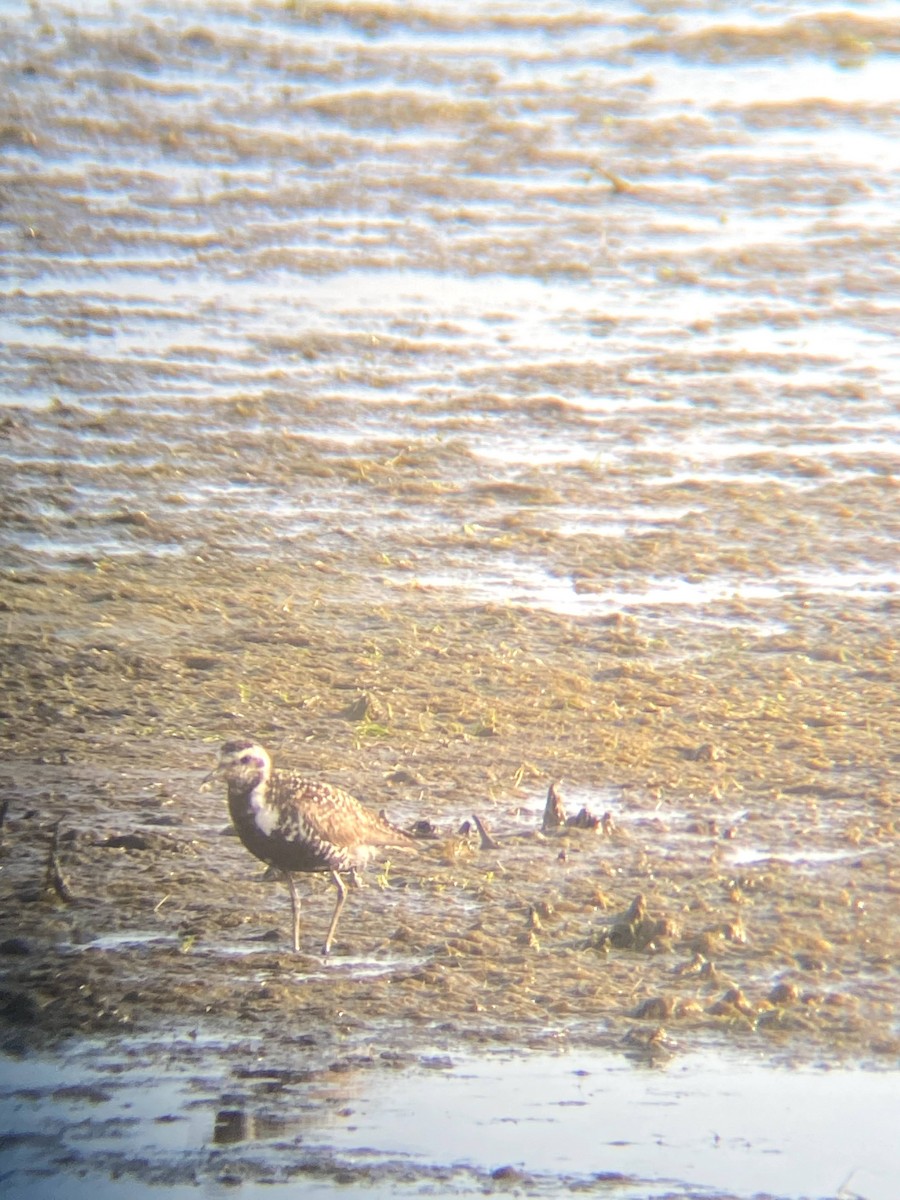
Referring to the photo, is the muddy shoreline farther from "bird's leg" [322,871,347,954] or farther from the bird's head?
the bird's head

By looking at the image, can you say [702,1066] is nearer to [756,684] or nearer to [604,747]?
[604,747]

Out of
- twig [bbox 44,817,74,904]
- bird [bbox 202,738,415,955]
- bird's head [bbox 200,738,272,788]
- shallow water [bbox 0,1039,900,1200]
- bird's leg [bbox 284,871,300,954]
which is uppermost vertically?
bird's head [bbox 200,738,272,788]

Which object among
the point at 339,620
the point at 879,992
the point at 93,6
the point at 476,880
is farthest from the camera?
the point at 93,6

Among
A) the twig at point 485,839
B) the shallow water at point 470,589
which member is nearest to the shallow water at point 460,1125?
the shallow water at point 470,589

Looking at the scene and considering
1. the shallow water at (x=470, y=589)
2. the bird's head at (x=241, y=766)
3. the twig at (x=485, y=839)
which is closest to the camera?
the shallow water at (x=470, y=589)

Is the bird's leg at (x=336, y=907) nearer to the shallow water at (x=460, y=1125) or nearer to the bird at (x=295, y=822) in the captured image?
the bird at (x=295, y=822)

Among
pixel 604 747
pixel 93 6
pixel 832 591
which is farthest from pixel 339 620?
pixel 93 6

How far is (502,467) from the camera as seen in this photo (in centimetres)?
1127

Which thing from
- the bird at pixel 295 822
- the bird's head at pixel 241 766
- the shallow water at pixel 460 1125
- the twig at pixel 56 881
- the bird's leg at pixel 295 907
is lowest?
the shallow water at pixel 460 1125

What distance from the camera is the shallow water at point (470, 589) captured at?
18.9 feet

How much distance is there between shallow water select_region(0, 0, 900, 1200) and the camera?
18.9ft

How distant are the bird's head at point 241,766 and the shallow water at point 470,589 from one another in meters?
0.38

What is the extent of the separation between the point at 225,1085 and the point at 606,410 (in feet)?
24.3

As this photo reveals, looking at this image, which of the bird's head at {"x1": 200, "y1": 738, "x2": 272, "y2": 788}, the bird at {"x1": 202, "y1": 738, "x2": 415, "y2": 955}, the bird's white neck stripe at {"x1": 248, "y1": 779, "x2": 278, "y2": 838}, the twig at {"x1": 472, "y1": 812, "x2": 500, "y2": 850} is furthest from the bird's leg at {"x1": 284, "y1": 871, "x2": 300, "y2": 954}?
the twig at {"x1": 472, "y1": 812, "x2": 500, "y2": 850}
